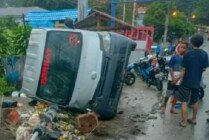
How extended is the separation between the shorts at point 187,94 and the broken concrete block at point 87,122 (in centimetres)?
167

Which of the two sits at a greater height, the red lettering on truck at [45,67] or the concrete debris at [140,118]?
the red lettering on truck at [45,67]

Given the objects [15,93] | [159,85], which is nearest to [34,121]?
[15,93]

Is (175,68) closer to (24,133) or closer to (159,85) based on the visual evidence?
(24,133)

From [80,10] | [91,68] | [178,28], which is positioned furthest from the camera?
[178,28]

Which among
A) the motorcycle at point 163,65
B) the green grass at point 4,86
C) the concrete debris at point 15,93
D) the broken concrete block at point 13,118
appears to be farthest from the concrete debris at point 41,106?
the motorcycle at point 163,65

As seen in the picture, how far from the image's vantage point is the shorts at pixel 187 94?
7.36 meters

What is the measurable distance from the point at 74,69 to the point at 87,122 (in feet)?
3.33

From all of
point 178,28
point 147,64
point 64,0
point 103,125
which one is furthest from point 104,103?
point 64,0

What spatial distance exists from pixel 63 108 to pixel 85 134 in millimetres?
933

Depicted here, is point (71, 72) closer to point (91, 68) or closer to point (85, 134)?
point (91, 68)

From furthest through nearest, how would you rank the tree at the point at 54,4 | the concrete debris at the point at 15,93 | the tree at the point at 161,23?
the tree at the point at 54,4 < the tree at the point at 161,23 < the concrete debris at the point at 15,93

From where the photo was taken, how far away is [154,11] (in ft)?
137

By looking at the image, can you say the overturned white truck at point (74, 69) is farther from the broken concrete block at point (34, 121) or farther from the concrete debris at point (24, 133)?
the concrete debris at point (24, 133)

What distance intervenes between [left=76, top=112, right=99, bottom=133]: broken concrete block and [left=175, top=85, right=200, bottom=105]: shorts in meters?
1.67
